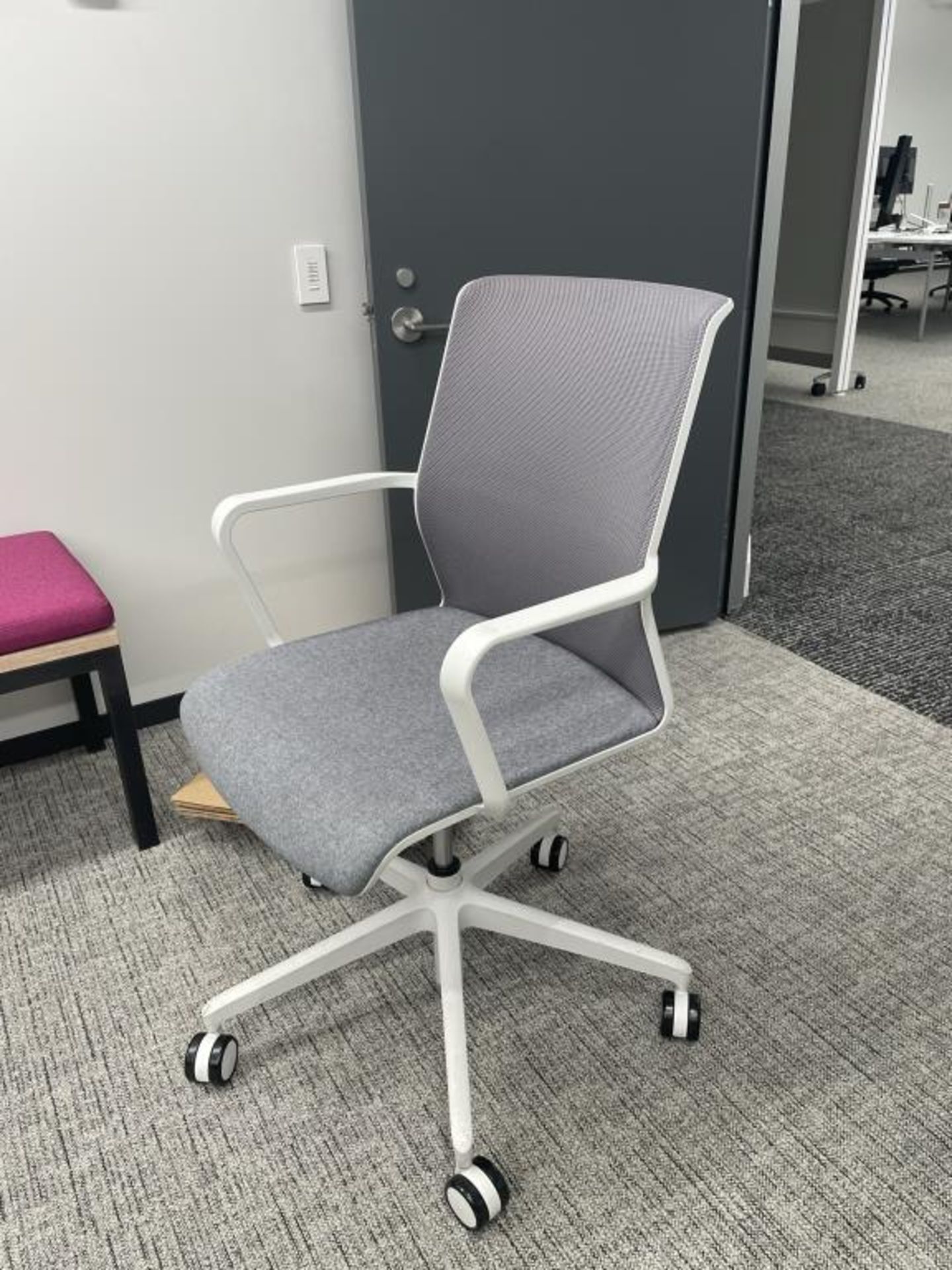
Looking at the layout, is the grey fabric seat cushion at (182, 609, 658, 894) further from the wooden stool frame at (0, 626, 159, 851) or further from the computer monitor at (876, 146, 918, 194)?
the computer monitor at (876, 146, 918, 194)

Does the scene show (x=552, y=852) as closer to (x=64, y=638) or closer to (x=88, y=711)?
(x=64, y=638)

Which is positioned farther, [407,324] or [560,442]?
[407,324]

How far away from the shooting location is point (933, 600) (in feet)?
9.38

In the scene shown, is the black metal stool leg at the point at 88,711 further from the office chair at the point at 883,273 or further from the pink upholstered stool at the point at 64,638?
the office chair at the point at 883,273

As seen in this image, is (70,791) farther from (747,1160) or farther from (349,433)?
(747,1160)

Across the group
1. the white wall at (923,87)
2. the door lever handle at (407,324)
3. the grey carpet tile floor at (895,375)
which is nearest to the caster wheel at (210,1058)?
the door lever handle at (407,324)

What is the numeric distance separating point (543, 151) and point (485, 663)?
125cm

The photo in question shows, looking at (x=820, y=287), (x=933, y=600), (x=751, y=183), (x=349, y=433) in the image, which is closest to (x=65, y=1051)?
(x=349, y=433)

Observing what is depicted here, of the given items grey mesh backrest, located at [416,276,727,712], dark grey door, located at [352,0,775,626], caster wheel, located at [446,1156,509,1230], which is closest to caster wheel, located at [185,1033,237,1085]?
caster wheel, located at [446,1156,509,1230]

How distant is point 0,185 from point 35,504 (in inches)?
23.4

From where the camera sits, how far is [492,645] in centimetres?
100

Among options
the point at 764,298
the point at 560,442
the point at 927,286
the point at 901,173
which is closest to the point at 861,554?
the point at 764,298

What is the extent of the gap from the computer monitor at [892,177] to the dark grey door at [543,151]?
4.37m

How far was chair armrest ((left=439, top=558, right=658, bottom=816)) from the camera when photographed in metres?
0.99
